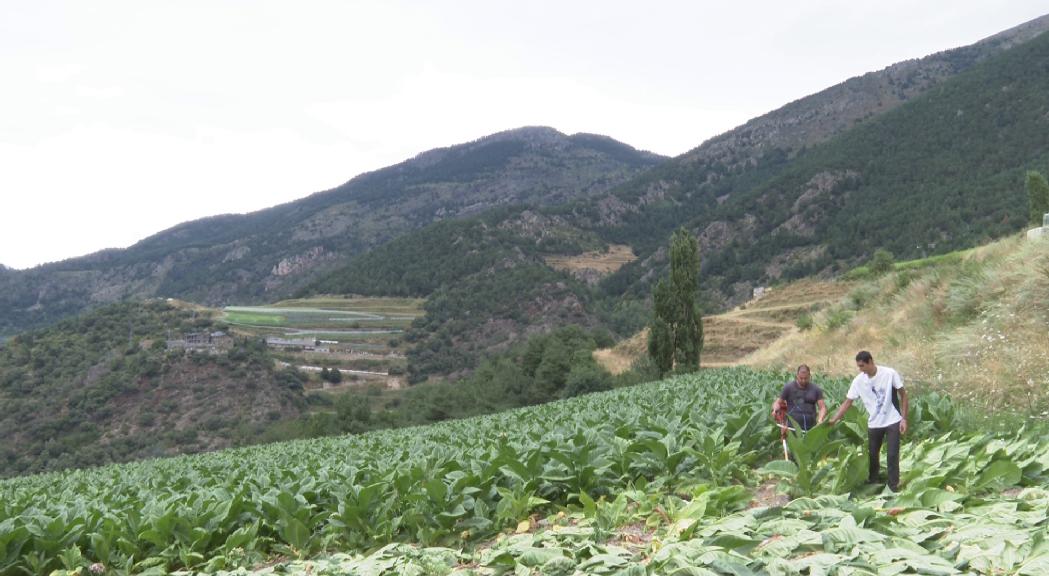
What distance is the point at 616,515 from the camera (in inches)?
191

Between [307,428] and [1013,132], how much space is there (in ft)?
317

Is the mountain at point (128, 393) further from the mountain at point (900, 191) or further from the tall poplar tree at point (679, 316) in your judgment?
the mountain at point (900, 191)

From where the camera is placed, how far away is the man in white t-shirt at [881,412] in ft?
17.1

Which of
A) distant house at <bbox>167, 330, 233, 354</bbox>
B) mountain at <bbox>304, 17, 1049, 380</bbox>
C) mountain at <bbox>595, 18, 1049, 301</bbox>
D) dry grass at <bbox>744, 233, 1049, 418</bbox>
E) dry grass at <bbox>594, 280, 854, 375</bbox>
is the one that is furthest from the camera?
mountain at <bbox>304, 17, 1049, 380</bbox>

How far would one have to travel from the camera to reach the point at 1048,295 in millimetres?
12047

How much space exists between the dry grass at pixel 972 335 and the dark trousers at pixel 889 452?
4911mm

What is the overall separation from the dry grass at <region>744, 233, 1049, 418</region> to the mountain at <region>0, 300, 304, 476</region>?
4743cm

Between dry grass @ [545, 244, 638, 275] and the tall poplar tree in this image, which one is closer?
the tall poplar tree

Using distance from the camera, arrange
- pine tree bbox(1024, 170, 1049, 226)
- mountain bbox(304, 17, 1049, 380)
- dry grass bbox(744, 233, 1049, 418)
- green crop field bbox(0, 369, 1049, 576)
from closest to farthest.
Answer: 1. green crop field bbox(0, 369, 1049, 576)
2. dry grass bbox(744, 233, 1049, 418)
3. pine tree bbox(1024, 170, 1049, 226)
4. mountain bbox(304, 17, 1049, 380)

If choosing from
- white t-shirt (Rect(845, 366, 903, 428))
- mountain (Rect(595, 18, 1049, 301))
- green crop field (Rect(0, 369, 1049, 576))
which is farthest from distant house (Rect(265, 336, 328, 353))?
white t-shirt (Rect(845, 366, 903, 428))

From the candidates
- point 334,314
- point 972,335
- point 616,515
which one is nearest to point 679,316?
point 972,335

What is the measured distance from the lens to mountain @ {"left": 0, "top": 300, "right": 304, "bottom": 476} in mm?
54156

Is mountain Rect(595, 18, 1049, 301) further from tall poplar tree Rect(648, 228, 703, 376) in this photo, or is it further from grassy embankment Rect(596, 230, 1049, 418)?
grassy embankment Rect(596, 230, 1049, 418)

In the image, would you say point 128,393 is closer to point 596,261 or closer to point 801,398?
point 801,398
